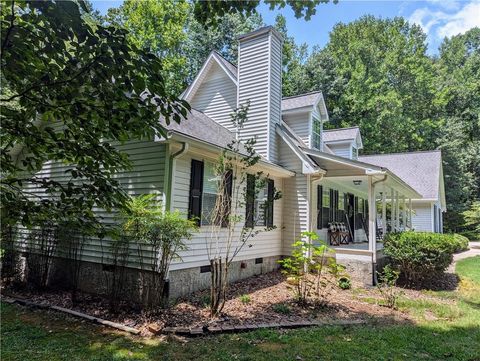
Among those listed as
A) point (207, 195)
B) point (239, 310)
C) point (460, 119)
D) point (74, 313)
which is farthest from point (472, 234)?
point (74, 313)

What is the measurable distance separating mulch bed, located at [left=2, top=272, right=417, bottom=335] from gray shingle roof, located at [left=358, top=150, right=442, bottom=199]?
14.2m

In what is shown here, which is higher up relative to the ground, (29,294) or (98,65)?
(98,65)

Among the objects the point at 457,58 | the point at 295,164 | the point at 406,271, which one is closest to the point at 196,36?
the point at 295,164

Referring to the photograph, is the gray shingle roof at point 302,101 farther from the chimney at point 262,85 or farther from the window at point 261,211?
the window at point 261,211

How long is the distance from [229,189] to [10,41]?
563 cm

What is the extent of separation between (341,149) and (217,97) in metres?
7.36

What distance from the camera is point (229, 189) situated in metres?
8.02

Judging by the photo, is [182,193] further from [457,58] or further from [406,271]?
[457,58]

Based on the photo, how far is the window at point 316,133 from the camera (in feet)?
41.6

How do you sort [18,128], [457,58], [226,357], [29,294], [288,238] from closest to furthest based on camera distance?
[18,128] < [226,357] < [29,294] < [288,238] < [457,58]

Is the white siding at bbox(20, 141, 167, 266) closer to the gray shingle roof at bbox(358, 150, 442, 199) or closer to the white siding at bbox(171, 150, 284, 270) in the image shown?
the white siding at bbox(171, 150, 284, 270)

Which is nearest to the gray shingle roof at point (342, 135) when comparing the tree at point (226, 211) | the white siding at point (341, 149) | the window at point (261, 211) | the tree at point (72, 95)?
the white siding at point (341, 149)

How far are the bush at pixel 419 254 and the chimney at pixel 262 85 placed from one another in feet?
15.1

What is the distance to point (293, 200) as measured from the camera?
10344mm
